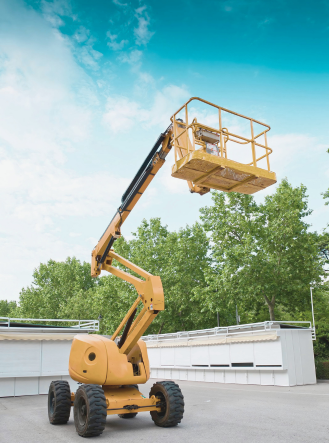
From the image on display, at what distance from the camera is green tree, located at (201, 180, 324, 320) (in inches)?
1065

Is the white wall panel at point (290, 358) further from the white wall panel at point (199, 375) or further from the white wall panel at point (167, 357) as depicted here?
the white wall panel at point (167, 357)

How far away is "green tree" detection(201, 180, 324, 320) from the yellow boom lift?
1715 cm

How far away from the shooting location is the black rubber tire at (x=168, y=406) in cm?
944

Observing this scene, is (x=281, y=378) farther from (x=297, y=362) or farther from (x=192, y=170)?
(x=192, y=170)

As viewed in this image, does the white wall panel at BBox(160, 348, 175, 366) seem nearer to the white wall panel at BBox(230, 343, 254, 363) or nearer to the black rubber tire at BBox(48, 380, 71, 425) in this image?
the white wall panel at BBox(230, 343, 254, 363)

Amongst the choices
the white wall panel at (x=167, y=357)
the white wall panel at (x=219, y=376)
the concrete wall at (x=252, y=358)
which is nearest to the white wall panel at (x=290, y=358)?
the concrete wall at (x=252, y=358)

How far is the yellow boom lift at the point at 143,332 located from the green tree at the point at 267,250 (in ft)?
56.3

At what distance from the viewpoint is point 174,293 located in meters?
36.6

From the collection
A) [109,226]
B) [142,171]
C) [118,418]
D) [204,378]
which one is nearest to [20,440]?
[118,418]

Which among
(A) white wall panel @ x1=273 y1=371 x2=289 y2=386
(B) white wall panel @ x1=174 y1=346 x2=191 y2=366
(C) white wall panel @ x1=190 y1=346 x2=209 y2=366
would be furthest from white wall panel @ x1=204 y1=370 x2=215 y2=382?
(A) white wall panel @ x1=273 y1=371 x2=289 y2=386

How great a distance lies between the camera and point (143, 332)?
10.0 metres

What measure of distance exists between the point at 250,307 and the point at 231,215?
9.18 metres

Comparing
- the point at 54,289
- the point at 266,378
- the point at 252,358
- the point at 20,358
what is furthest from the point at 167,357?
the point at 54,289

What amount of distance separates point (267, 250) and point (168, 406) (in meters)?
19.5
